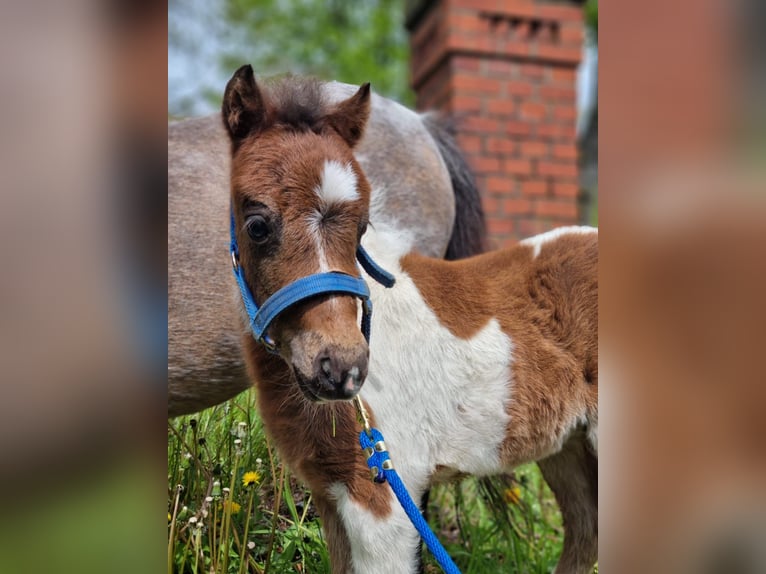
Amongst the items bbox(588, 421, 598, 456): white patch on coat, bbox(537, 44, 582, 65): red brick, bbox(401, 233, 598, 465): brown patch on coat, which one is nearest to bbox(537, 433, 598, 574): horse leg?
bbox(588, 421, 598, 456): white patch on coat

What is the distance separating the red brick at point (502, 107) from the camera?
3912 mm

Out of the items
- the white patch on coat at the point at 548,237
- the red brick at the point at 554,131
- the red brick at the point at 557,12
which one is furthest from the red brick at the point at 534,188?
the white patch on coat at the point at 548,237

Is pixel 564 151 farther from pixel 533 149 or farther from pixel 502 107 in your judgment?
pixel 502 107

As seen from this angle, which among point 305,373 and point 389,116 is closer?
point 305,373

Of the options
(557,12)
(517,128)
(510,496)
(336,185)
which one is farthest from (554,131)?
(336,185)

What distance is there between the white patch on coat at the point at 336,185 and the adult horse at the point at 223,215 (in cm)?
42

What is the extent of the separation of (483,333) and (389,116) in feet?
4.09

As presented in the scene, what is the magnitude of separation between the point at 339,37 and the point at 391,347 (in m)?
8.52

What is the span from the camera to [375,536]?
1.51 meters
